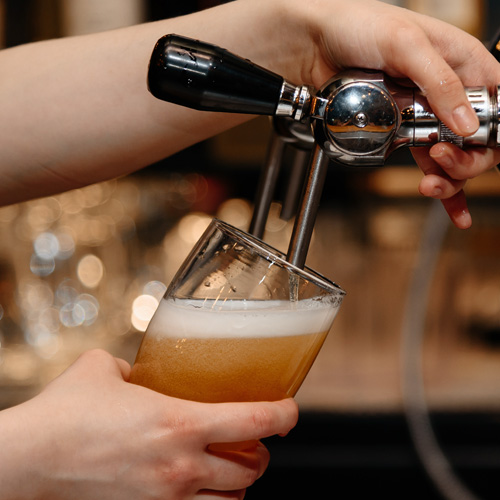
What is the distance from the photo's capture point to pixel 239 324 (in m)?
0.62

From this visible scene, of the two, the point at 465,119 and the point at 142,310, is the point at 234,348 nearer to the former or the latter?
the point at 465,119

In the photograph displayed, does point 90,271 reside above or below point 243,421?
below

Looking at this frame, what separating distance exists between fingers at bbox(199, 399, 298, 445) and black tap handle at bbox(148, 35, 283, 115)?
25 centimetres

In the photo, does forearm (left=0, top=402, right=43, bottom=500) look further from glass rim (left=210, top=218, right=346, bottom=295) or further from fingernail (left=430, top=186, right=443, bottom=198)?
fingernail (left=430, top=186, right=443, bottom=198)

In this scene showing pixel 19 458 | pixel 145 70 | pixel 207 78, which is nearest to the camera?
pixel 207 78

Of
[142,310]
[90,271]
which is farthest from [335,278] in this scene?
[90,271]

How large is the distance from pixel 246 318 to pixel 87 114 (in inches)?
17.1

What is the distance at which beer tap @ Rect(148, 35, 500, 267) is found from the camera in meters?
0.52

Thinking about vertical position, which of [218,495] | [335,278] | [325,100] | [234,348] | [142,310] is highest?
[325,100]

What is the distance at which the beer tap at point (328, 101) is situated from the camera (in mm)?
520

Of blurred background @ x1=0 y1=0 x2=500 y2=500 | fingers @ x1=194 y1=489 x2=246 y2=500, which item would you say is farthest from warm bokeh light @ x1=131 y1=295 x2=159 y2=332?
fingers @ x1=194 y1=489 x2=246 y2=500

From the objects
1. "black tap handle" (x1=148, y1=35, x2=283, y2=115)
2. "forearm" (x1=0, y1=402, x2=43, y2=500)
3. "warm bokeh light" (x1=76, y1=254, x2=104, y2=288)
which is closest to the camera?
"black tap handle" (x1=148, y1=35, x2=283, y2=115)

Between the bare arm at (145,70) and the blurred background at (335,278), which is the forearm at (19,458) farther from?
the blurred background at (335,278)

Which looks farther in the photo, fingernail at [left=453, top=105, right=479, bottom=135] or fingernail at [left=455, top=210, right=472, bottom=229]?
fingernail at [left=455, top=210, right=472, bottom=229]
